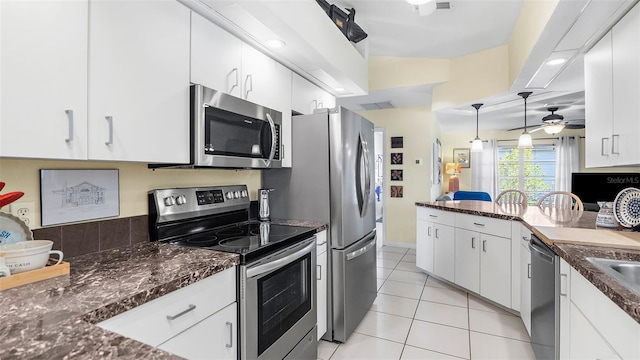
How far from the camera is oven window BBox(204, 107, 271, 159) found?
5.52ft

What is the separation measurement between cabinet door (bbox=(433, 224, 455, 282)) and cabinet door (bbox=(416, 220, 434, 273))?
0.07m

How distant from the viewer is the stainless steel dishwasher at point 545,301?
160 cm

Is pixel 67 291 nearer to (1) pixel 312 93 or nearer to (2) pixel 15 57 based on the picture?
(2) pixel 15 57

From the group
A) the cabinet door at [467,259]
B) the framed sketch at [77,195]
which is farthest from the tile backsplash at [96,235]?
the cabinet door at [467,259]

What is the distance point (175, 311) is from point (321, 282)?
124cm

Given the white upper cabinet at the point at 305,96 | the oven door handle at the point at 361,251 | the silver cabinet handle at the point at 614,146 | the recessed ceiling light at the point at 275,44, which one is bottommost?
the oven door handle at the point at 361,251

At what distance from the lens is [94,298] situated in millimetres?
912

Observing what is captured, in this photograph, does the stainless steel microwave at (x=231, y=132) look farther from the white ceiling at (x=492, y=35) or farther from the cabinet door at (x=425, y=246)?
the cabinet door at (x=425, y=246)

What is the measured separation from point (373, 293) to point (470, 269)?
1.03m

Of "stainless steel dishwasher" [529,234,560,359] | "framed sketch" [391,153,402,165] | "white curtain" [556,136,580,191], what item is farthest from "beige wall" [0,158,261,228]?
"white curtain" [556,136,580,191]

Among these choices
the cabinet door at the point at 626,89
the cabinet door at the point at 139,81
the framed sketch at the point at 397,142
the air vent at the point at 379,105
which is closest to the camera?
the cabinet door at the point at 139,81

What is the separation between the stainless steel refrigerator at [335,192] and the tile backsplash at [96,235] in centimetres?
106

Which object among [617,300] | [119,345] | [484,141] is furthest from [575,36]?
[484,141]

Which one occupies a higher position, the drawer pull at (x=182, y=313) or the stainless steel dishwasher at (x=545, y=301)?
the drawer pull at (x=182, y=313)
